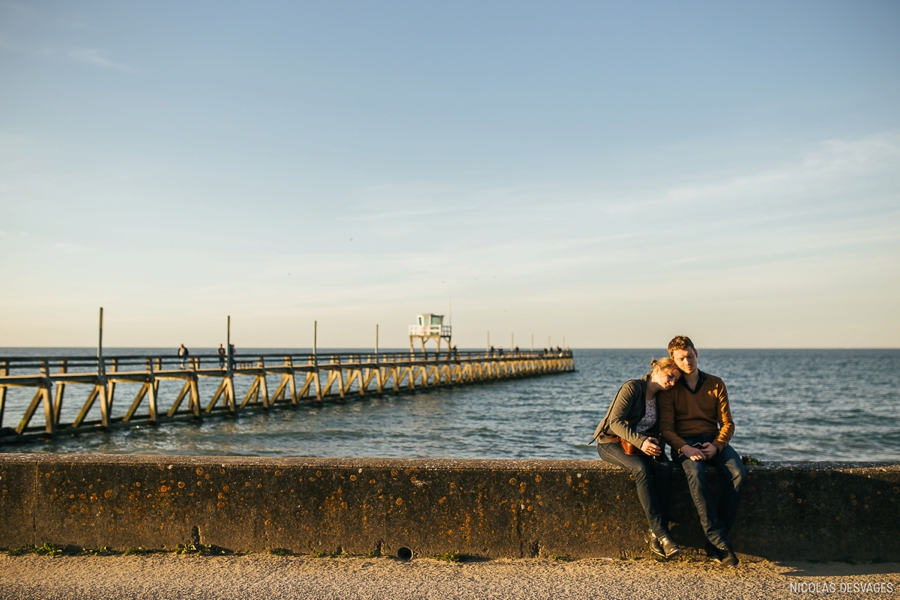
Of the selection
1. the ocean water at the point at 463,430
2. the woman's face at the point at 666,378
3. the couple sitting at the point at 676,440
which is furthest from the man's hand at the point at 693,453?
the ocean water at the point at 463,430

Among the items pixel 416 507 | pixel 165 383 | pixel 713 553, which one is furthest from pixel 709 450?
pixel 165 383

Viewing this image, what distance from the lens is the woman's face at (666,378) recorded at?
462 centimetres

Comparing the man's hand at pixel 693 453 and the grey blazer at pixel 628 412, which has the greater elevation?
the grey blazer at pixel 628 412

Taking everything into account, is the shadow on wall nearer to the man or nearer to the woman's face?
the man

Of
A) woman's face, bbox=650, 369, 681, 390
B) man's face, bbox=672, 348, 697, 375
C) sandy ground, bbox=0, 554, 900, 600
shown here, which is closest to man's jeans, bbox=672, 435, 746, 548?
sandy ground, bbox=0, 554, 900, 600

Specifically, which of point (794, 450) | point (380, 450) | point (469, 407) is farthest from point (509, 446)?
Result: point (469, 407)

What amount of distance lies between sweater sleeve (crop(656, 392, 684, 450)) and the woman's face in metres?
0.09

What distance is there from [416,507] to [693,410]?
2.04 m

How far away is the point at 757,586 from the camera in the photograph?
4066mm

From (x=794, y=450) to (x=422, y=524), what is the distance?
18.9m

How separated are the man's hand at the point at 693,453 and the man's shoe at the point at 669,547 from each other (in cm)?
55

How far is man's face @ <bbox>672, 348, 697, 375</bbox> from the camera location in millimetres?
4637

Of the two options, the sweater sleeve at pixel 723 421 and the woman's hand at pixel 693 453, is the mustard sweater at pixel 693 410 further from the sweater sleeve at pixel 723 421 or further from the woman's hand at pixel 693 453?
the woman's hand at pixel 693 453

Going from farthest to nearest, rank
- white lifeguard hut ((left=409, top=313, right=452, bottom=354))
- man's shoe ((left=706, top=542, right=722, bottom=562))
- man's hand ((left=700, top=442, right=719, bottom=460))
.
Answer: white lifeguard hut ((left=409, top=313, right=452, bottom=354)) < man's hand ((left=700, top=442, right=719, bottom=460)) < man's shoe ((left=706, top=542, right=722, bottom=562))
